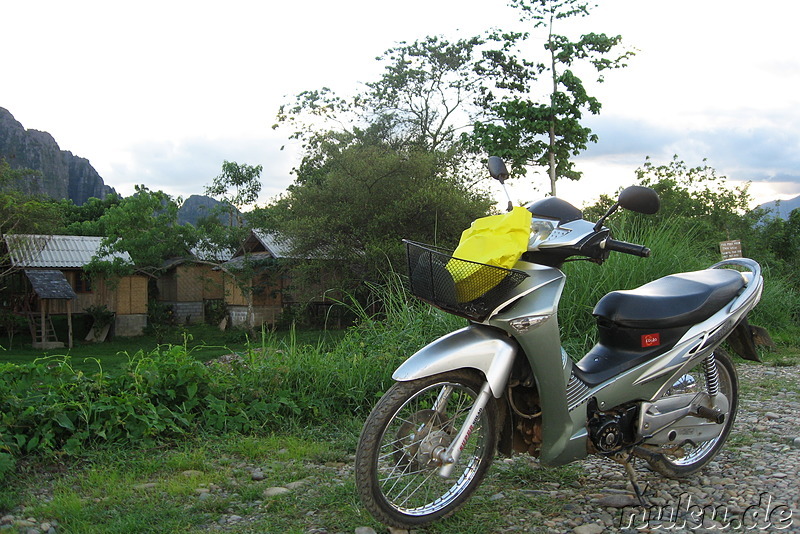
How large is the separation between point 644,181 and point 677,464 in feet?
80.7

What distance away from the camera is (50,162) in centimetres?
7025

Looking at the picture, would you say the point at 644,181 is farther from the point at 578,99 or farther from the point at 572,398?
the point at 572,398

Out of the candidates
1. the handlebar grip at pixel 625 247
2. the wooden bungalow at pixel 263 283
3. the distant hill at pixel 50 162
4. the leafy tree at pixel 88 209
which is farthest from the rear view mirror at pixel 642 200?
the distant hill at pixel 50 162

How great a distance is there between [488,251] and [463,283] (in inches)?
6.3

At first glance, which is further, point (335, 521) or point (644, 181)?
point (644, 181)

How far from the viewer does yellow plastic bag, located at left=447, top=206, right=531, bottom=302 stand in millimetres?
2439

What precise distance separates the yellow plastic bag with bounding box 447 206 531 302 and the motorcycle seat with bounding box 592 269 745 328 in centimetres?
69

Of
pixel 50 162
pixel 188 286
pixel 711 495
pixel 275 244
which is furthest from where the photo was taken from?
pixel 50 162

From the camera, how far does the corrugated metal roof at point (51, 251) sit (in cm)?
2340

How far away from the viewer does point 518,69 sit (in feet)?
87.6

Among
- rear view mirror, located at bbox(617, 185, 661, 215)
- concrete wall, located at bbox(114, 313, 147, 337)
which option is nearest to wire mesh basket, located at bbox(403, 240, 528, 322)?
rear view mirror, located at bbox(617, 185, 661, 215)

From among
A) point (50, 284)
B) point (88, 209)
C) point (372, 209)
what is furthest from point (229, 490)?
point (88, 209)

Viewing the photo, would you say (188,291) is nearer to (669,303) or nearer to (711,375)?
(711,375)

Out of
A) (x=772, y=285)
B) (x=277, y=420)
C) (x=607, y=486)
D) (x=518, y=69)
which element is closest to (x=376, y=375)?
(x=277, y=420)
